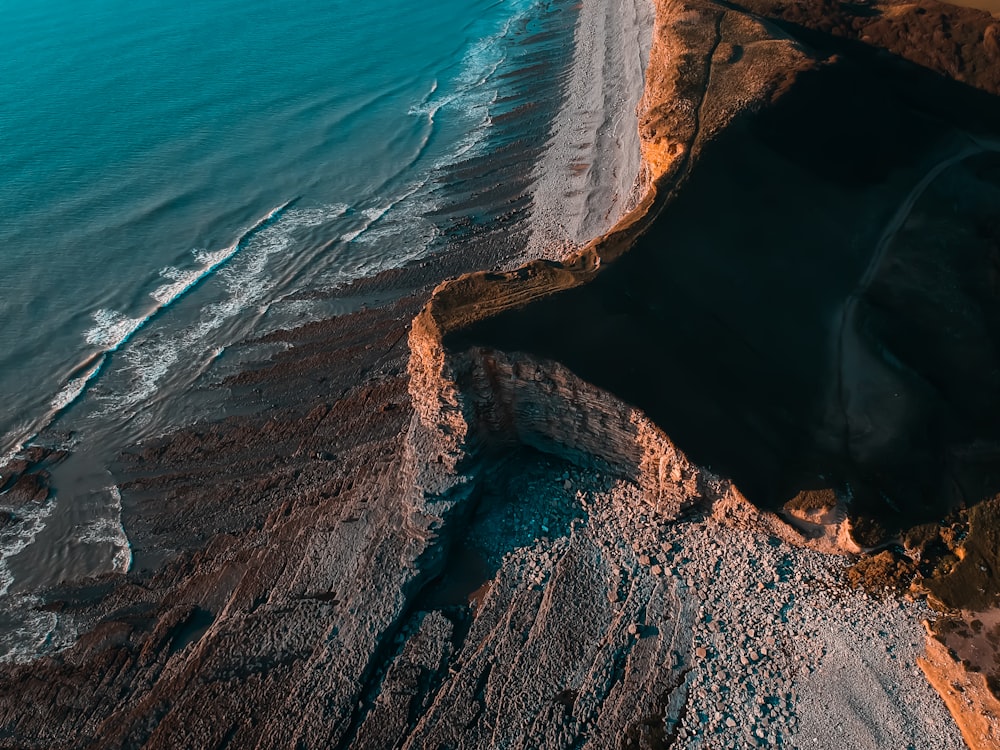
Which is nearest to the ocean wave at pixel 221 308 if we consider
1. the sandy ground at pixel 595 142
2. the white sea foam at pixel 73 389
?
the white sea foam at pixel 73 389

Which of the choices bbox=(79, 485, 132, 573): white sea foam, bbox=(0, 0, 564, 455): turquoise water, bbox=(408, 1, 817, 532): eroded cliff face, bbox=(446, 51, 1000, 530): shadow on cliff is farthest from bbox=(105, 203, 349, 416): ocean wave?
bbox=(446, 51, 1000, 530): shadow on cliff

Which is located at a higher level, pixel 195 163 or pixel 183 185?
pixel 195 163


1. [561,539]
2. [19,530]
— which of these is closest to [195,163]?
[19,530]

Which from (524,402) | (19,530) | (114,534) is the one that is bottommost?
(114,534)

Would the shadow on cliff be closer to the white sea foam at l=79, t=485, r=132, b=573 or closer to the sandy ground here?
the sandy ground

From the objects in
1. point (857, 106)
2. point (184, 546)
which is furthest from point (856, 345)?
point (184, 546)

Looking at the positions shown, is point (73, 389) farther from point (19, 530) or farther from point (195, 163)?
point (195, 163)

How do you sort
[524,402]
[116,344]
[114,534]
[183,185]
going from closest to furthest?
[524,402] < [114,534] < [116,344] < [183,185]
